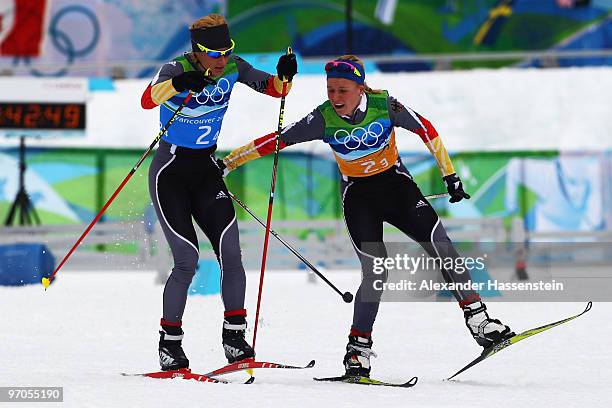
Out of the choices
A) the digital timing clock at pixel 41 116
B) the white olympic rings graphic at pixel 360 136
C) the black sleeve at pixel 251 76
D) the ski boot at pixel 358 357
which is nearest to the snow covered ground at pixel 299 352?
the ski boot at pixel 358 357

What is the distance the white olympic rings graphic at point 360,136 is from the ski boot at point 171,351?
1.52 metres

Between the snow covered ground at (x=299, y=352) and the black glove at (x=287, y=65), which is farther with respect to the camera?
the black glove at (x=287, y=65)

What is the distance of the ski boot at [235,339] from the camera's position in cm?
690

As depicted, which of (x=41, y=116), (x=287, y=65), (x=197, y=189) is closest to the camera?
(x=287, y=65)

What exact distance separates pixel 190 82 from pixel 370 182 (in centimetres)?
126

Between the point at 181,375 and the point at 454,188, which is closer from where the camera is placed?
the point at 181,375

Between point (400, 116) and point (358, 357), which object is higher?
point (400, 116)

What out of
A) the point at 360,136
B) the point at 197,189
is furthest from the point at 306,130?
the point at 197,189

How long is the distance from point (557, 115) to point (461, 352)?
1706cm

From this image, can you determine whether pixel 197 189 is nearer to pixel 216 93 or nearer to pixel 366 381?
pixel 216 93

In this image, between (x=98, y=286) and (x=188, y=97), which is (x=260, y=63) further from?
(x=188, y=97)

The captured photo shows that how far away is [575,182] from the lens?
2319cm

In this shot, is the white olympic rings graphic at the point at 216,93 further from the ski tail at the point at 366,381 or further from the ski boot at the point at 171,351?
the ski tail at the point at 366,381

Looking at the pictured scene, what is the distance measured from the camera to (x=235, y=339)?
6.95 metres
